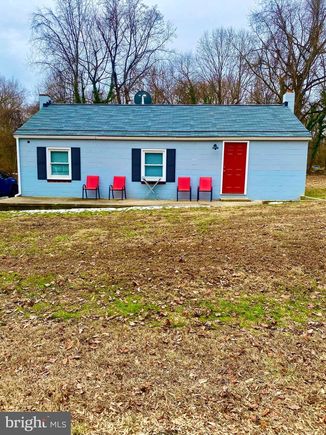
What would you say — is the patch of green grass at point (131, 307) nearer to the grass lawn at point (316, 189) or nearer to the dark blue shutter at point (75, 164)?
the dark blue shutter at point (75, 164)

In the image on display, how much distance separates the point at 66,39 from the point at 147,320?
28.8 m

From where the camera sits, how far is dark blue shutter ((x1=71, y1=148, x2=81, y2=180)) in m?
11.7

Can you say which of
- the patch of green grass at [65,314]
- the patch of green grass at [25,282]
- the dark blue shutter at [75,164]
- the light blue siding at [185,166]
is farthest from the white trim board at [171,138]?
the patch of green grass at [65,314]

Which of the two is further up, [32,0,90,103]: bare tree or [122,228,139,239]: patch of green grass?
[32,0,90,103]: bare tree

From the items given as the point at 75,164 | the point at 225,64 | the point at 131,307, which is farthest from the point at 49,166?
the point at 225,64

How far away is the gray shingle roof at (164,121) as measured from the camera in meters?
11.5

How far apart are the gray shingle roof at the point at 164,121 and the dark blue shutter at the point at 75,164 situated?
621mm

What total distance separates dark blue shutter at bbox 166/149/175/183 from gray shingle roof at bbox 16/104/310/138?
61 cm

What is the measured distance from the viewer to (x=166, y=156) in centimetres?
1157

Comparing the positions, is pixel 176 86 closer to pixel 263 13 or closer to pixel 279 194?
pixel 263 13

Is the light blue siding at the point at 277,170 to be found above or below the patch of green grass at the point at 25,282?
above

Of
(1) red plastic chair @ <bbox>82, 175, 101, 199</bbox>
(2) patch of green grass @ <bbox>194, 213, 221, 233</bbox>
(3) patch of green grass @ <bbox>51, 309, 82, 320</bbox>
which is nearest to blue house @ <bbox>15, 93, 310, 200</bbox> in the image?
(1) red plastic chair @ <bbox>82, 175, 101, 199</bbox>

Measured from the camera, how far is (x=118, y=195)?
11.8 meters

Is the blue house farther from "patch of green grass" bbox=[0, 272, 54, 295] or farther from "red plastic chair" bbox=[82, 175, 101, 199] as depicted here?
"patch of green grass" bbox=[0, 272, 54, 295]
